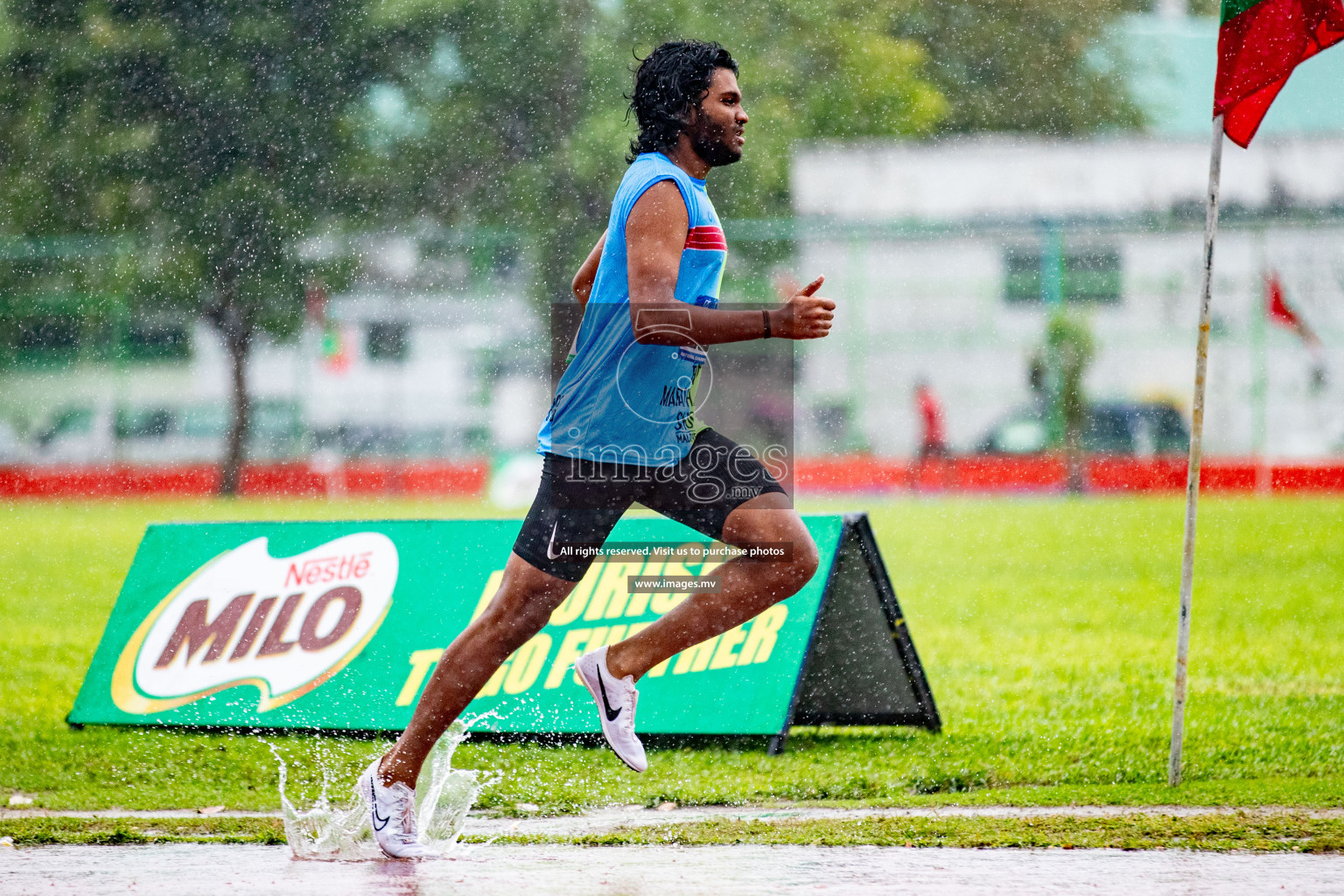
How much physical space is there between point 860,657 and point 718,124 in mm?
2205

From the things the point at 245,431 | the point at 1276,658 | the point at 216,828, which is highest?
the point at 216,828

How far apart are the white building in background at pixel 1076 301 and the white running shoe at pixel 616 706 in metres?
16.1

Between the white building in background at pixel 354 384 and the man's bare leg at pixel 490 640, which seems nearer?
the man's bare leg at pixel 490 640

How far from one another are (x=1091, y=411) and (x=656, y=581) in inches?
621

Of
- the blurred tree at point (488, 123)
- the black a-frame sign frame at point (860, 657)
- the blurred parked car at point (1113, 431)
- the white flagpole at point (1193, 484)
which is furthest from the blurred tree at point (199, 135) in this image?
the white flagpole at point (1193, 484)

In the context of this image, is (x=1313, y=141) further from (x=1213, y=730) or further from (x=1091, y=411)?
(x=1213, y=730)

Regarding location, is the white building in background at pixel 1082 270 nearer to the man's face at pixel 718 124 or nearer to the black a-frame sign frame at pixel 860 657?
the black a-frame sign frame at pixel 860 657

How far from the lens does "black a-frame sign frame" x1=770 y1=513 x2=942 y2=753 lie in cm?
501

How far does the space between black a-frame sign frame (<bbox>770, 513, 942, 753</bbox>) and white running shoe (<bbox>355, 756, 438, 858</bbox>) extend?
1.80 metres

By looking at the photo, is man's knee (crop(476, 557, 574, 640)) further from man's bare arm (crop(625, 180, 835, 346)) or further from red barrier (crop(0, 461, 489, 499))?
red barrier (crop(0, 461, 489, 499))

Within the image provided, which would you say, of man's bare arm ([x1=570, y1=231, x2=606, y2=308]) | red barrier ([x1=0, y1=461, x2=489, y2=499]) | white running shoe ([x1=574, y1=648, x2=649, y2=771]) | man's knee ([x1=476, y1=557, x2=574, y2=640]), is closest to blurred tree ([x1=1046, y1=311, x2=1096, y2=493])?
red barrier ([x1=0, y1=461, x2=489, y2=499])

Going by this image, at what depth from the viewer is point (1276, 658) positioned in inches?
273

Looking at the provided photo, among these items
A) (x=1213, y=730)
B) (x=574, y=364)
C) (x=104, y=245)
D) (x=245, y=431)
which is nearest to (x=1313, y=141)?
(x=245, y=431)

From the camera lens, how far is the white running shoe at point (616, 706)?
364 cm
